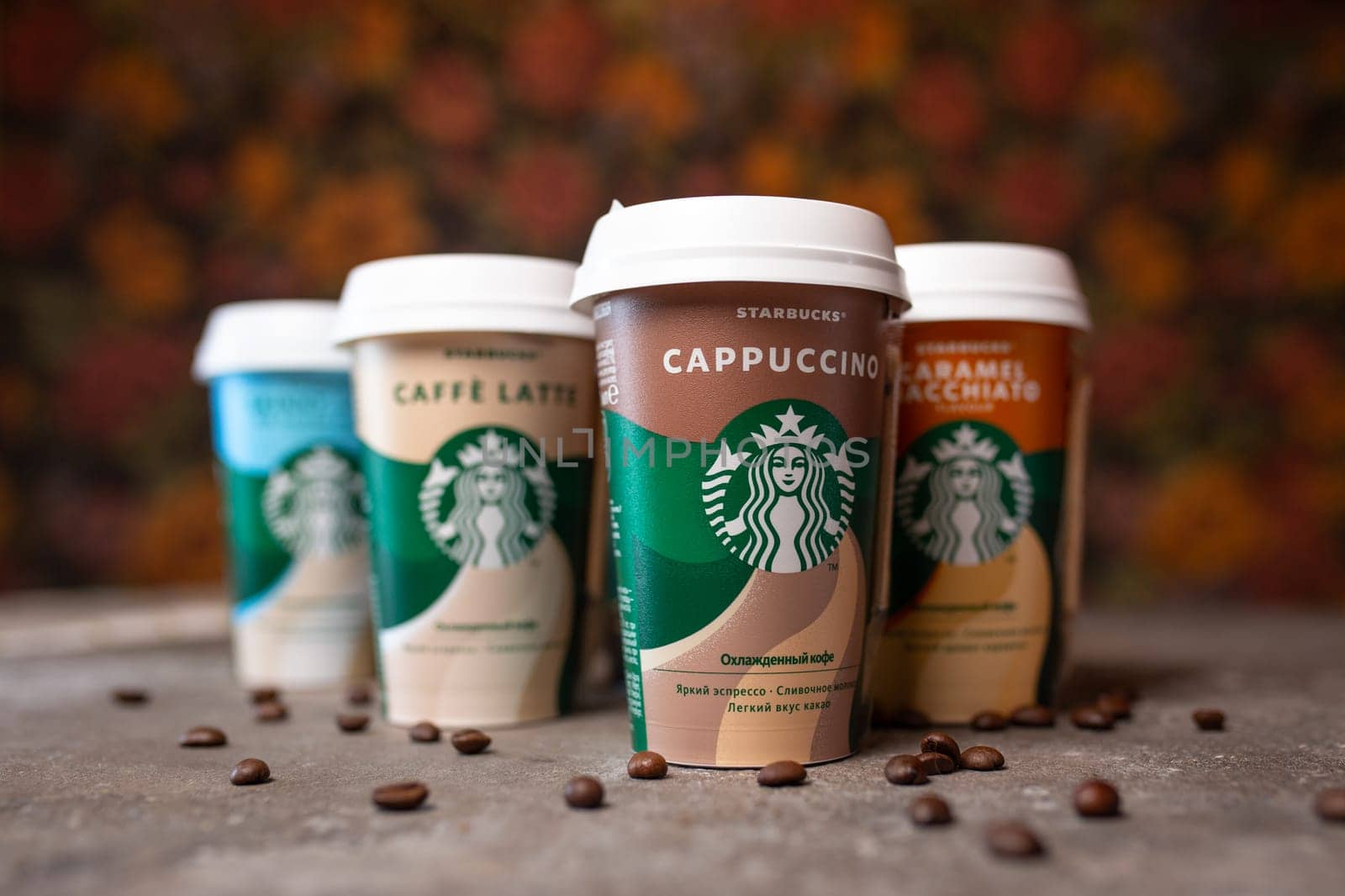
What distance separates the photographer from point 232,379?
7.25ft

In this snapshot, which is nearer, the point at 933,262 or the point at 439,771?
the point at 439,771

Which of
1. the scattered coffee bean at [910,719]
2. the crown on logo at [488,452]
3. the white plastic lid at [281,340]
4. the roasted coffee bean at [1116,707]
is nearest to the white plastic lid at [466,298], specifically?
the crown on logo at [488,452]

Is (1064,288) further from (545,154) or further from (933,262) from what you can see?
(545,154)

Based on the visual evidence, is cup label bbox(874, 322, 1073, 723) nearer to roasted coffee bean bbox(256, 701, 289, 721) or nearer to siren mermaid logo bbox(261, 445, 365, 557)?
roasted coffee bean bbox(256, 701, 289, 721)

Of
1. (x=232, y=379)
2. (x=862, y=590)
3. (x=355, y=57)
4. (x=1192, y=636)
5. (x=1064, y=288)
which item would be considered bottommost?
(x=1192, y=636)

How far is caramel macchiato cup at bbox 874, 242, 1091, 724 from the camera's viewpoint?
1.69 meters

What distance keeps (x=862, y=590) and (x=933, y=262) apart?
0.54m

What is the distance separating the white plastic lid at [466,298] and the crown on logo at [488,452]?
168 millimetres

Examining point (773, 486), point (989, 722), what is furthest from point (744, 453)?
point (989, 722)

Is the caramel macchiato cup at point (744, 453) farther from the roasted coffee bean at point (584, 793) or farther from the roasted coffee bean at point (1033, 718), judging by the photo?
the roasted coffee bean at point (1033, 718)

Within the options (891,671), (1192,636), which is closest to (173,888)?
(891,671)

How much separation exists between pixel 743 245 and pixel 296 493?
1209 mm

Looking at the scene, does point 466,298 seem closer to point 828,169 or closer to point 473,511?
point 473,511

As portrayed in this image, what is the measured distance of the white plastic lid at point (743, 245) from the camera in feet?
4.50
